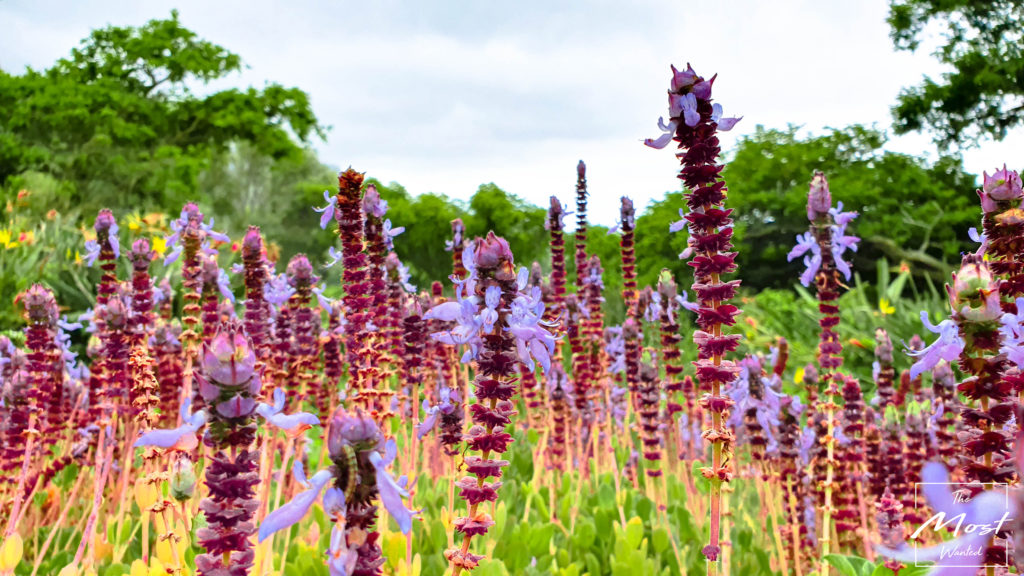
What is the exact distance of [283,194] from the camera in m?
31.0

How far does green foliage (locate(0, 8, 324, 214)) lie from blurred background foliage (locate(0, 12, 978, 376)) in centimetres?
7

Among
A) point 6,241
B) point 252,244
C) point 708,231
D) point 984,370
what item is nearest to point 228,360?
point 708,231

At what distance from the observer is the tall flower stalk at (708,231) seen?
1.65m

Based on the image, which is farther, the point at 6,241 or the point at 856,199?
the point at 856,199

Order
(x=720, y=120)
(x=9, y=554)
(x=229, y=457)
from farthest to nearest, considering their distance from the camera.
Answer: (x=9, y=554) → (x=720, y=120) → (x=229, y=457)

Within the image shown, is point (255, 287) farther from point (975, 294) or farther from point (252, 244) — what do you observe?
point (975, 294)

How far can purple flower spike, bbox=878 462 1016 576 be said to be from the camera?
0.94 meters

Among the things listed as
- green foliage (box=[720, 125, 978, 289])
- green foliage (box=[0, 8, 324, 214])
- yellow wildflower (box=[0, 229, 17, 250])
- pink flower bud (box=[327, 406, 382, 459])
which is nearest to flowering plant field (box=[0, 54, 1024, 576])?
pink flower bud (box=[327, 406, 382, 459])

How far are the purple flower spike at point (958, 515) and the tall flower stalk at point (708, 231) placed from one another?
54cm

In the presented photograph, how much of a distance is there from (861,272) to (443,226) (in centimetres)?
1016

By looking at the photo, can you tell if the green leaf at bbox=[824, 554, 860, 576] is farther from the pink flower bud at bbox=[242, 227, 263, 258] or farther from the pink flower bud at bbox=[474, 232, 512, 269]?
the pink flower bud at bbox=[242, 227, 263, 258]

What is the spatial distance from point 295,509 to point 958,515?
100 cm

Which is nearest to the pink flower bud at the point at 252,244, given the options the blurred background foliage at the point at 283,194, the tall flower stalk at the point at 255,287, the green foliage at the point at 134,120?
the tall flower stalk at the point at 255,287

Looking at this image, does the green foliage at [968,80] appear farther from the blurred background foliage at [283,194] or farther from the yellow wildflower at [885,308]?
the yellow wildflower at [885,308]
